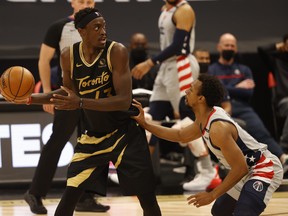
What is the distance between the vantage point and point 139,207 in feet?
22.2

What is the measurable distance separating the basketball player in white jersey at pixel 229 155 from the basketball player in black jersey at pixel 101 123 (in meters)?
0.23

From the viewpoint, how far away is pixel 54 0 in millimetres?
9719

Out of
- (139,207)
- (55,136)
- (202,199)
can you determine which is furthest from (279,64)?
(202,199)

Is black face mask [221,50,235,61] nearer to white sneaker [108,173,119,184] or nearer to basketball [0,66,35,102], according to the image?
white sneaker [108,173,119,184]

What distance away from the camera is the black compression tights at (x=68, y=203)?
4.97m

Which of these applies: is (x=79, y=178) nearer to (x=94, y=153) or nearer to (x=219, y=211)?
(x=94, y=153)

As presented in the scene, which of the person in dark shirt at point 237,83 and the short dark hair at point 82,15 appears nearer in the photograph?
the short dark hair at point 82,15

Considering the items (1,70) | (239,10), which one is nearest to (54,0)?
(1,70)

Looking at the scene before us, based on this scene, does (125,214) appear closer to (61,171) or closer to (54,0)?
(61,171)

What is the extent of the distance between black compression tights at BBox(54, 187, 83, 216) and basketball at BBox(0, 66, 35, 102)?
69cm

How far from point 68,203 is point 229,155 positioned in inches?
42.9

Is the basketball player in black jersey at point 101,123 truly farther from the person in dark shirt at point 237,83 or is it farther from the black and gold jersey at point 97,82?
the person in dark shirt at point 237,83

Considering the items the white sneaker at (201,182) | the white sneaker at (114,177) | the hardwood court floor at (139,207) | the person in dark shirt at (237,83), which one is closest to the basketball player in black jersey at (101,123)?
the hardwood court floor at (139,207)

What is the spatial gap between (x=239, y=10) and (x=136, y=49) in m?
1.59
